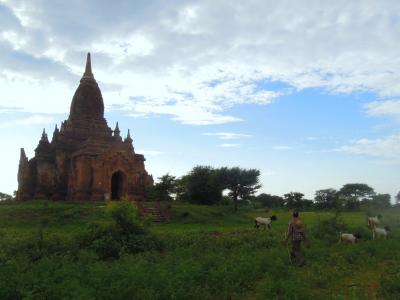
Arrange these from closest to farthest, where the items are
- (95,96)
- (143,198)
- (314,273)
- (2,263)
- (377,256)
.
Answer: (314,273), (2,263), (377,256), (143,198), (95,96)

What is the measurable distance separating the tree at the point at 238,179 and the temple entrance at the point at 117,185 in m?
9.88

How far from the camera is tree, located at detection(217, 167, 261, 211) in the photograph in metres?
44.0

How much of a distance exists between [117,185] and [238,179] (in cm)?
1210

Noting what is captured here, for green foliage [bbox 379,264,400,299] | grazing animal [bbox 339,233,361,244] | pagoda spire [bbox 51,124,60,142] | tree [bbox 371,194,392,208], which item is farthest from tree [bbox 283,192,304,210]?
green foliage [bbox 379,264,400,299]

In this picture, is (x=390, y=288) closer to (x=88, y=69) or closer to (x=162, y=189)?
(x=162, y=189)

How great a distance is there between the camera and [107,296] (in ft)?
27.9

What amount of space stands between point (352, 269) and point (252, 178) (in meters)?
31.6

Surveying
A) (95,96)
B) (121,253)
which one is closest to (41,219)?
(121,253)

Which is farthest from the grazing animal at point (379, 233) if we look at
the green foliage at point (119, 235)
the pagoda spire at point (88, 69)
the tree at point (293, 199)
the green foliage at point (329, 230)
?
the tree at point (293, 199)

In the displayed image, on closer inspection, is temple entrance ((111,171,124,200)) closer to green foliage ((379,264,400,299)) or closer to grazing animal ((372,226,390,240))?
grazing animal ((372,226,390,240))

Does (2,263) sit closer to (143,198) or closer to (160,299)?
(160,299)

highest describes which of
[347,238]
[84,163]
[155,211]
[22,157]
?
[22,157]

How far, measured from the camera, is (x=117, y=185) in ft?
136

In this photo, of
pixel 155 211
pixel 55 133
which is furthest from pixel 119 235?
pixel 55 133
